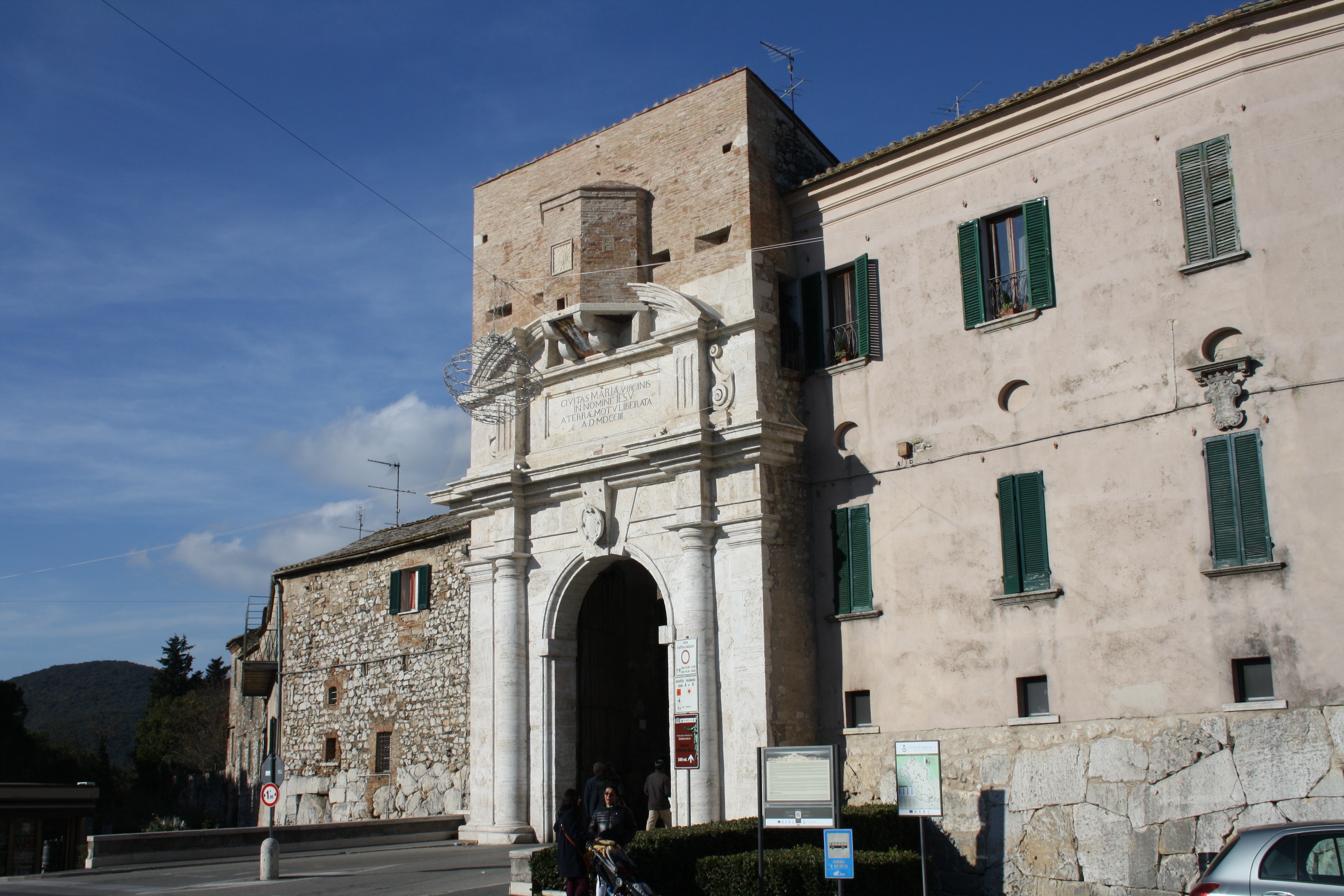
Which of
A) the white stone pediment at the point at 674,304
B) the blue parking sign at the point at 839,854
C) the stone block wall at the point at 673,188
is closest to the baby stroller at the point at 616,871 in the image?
the blue parking sign at the point at 839,854

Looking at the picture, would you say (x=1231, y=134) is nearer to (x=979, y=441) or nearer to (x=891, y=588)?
(x=979, y=441)

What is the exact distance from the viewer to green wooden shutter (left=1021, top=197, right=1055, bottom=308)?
16156 mm

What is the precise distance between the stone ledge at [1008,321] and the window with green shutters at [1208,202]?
6.79ft

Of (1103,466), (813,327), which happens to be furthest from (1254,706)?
(813,327)

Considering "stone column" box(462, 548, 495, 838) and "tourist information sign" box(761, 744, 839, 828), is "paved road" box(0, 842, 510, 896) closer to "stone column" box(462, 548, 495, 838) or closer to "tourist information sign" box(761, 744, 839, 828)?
"stone column" box(462, 548, 495, 838)

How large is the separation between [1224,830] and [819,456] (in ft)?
24.9

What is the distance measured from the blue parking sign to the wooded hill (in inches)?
3710

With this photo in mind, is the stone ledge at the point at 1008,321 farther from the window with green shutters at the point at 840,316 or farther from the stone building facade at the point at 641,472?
the stone building facade at the point at 641,472

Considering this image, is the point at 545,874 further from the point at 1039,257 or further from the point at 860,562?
the point at 1039,257

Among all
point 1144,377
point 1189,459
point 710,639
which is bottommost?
point 710,639

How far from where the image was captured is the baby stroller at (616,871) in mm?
11836

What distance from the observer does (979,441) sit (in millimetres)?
16609

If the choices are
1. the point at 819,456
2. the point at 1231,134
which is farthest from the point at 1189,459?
the point at 819,456

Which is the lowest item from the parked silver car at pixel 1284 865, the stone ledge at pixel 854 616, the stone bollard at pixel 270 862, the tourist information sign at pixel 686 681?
the stone bollard at pixel 270 862
